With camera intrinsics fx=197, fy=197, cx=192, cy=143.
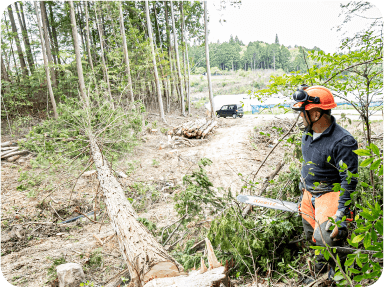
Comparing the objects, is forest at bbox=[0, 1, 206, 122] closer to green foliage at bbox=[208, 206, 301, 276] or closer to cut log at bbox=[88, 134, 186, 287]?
cut log at bbox=[88, 134, 186, 287]

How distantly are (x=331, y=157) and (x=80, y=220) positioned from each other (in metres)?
5.09

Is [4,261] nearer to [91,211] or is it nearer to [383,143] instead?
[91,211]

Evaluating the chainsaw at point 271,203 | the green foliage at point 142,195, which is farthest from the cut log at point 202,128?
the chainsaw at point 271,203

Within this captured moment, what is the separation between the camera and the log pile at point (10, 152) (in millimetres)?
7930

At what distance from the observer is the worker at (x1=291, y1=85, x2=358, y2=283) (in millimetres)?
1603

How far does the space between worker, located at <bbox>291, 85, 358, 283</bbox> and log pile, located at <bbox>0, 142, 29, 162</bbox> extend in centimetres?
Answer: 1037

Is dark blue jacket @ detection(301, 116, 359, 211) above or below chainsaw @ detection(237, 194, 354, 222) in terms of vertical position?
above

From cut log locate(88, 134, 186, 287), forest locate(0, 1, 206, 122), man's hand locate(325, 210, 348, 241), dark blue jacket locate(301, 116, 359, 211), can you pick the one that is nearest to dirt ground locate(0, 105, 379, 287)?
cut log locate(88, 134, 186, 287)

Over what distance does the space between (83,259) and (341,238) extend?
11.9 feet

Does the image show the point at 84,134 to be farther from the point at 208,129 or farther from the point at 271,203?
the point at 208,129

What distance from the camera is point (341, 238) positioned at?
5.19 ft

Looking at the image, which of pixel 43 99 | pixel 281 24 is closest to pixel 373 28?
pixel 281 24

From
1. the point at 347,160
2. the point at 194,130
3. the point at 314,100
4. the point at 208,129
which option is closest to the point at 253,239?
the point at 347,160

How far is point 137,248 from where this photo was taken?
2166mm
